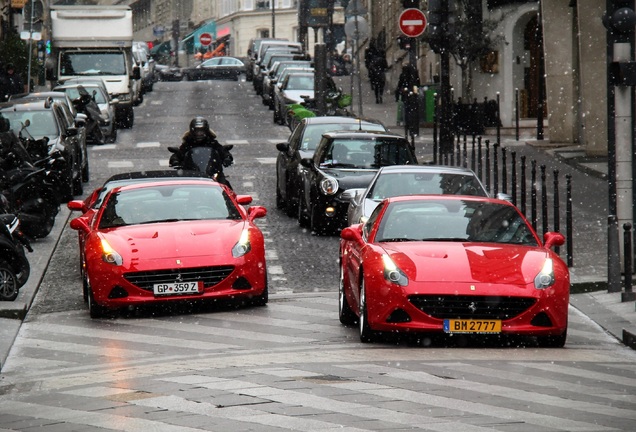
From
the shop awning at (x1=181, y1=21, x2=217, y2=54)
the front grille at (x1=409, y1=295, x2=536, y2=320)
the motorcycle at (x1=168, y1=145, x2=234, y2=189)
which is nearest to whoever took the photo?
the front grille at (x1=409, y1=295, x2=536, y2=320)

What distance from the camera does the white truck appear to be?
1786 inches

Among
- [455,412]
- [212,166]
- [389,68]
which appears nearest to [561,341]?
[455,412]

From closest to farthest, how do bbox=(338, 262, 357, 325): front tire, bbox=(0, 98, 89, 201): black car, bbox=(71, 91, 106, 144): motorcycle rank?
bbox=(338, 262, 357, 325): front tire → bbox=(0, 98, 89, 201): black car → bbox=(71, 91, 106, 144): motorcycle

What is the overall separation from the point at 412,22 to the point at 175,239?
19.4m

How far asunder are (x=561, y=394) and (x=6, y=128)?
1372cm

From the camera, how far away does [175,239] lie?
15500 mm

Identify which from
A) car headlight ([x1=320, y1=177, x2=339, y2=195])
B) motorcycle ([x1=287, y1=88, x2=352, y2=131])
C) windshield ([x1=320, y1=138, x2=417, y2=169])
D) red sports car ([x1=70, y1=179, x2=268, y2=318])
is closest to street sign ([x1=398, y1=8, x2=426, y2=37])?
motorcycle ([x1=287, y1=88, x2=352, y2=131])

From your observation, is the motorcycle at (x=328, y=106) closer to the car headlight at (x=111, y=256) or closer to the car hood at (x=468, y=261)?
the car headlight at (x=111, y=256)

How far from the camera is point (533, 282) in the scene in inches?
503

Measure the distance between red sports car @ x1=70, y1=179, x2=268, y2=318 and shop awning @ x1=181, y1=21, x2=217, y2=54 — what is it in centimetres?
10456

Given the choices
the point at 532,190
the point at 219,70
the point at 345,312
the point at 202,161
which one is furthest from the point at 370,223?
the point at 219,70

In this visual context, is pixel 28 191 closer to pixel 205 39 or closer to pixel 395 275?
pixel 395 275

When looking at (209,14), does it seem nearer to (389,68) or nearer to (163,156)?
(389,68)

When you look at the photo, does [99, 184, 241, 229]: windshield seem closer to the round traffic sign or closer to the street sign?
the street sign
